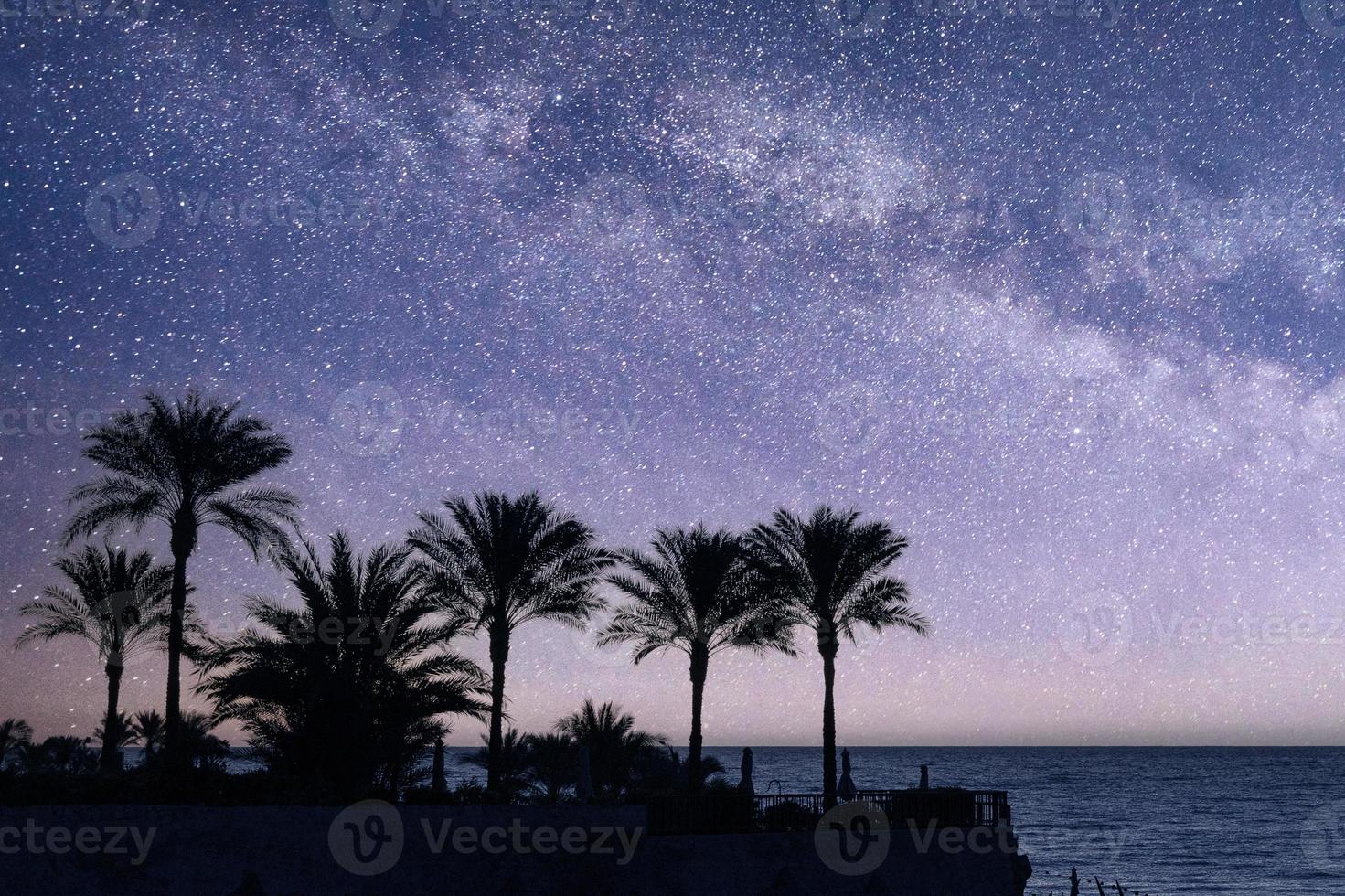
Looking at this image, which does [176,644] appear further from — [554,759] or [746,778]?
[554,759]

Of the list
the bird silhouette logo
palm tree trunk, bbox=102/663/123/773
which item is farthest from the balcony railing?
palm tree trunk, bbox=102/663/123/773

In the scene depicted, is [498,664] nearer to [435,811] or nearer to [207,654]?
[207,654]

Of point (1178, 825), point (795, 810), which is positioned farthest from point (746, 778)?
point (1178, 825)

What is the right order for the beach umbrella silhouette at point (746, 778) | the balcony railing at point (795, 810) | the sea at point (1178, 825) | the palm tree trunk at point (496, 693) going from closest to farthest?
the balcony railing at point (795, 810) → the beach umbrella silhouette at point (746, 778) → the palm tree trunk at point (496, 693) → the sea at point (1178, 825)

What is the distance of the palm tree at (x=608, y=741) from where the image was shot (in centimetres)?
4191

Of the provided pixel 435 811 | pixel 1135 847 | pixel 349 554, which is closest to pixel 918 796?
pixel 435 811

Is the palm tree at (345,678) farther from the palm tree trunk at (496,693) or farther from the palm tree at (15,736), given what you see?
the palm tree at (15,736)

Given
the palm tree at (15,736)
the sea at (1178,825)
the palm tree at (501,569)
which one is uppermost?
the palm tree at (501,569)

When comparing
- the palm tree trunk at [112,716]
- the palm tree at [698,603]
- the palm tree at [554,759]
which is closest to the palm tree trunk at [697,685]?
the palm tree at [698,603]

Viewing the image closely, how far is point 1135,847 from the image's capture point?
235ft

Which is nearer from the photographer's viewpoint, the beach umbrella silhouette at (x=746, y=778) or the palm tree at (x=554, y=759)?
the beach umbrella silhouette at (x=746, y=778)

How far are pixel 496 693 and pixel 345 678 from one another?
4380 millimetres

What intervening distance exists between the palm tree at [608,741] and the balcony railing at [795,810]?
19.2m

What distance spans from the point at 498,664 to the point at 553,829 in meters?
8.65
